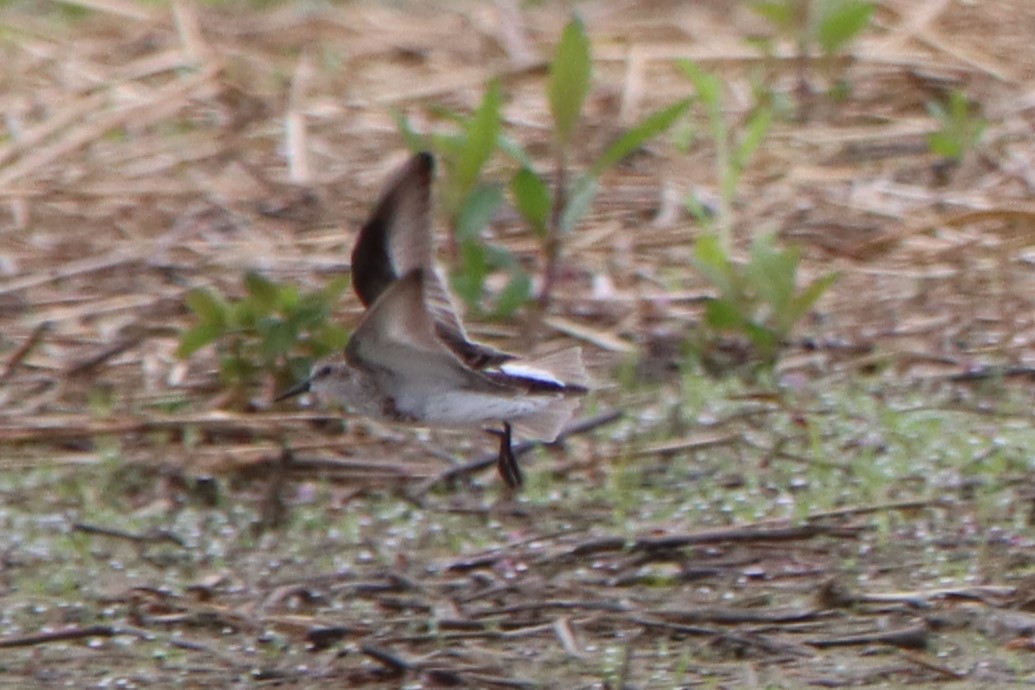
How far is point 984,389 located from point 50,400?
7.86ft

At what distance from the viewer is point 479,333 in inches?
198

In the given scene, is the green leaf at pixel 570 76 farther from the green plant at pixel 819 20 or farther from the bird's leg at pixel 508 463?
the green plant at pixel 819 20

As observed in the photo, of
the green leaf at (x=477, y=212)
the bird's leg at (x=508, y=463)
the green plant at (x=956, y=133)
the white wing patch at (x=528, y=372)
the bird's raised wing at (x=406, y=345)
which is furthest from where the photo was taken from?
the green plant at (x=956, y=133)

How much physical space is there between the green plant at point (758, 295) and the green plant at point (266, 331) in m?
0.96

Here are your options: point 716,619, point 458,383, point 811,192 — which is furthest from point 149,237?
point 716,619

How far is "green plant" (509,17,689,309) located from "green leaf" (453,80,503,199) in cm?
9

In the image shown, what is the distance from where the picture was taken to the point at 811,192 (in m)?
5.98

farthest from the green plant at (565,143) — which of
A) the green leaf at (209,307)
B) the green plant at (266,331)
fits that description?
the green leaf at (209,307)

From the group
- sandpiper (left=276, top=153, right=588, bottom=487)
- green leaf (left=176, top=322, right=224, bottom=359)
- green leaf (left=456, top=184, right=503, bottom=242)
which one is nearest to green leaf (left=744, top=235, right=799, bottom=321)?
green leaf (left=456, top=184, right=503, bottom=242)

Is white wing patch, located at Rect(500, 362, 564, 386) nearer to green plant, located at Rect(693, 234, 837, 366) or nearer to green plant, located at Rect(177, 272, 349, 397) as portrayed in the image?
green plant, located at Rect(177, 272, 349, 397)

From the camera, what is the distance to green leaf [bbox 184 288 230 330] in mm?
4406

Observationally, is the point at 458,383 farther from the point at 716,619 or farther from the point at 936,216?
the point at 936,216

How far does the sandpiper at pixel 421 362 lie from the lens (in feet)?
11.6

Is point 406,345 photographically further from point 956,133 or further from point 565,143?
point 956,133
